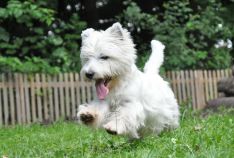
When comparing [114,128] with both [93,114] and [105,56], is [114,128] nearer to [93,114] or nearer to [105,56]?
[93,114]

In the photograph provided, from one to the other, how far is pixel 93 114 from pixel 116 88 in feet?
1.55

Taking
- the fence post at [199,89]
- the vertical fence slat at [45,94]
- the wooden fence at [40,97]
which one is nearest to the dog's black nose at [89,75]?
the wooden fence at [40,97]

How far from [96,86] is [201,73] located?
1080cm

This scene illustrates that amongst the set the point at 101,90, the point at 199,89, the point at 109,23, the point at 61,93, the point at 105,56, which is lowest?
the point at 199,89

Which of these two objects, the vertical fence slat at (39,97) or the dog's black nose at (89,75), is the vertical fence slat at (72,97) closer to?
the vertical fence slat at (39,97)

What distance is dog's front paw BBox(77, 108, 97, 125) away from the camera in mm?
5684

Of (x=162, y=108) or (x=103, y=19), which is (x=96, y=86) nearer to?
(x=162, y=108)

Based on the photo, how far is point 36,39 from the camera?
14.4 m

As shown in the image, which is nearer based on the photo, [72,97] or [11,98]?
[11,98]

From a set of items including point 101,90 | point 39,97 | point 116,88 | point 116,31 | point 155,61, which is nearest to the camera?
point 101,90

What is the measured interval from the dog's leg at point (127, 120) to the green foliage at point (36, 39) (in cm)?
752

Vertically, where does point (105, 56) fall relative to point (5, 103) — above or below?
above

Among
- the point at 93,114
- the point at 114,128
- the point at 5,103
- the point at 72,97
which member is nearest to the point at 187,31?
the point at 72,97

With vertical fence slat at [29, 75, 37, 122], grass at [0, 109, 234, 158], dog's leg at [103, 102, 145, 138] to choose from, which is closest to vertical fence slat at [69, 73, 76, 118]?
vertical fence slat at [29, 75, 37, 122]
